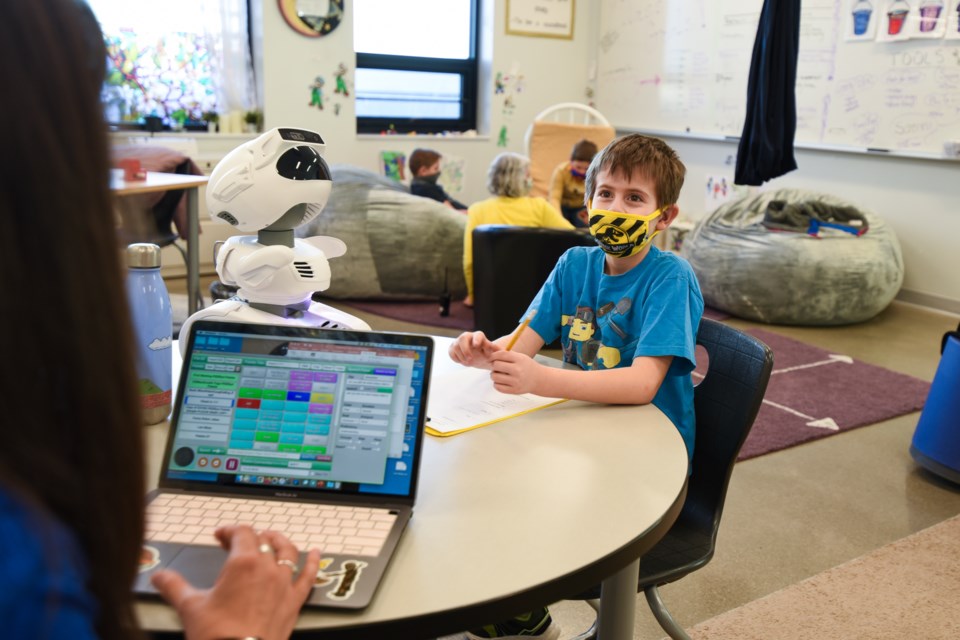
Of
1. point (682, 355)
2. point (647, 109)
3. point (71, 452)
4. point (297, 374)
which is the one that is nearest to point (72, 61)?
point (71, 452)

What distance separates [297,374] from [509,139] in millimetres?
5530

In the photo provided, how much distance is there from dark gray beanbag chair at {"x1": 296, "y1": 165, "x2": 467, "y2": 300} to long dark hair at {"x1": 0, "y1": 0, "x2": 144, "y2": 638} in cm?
373

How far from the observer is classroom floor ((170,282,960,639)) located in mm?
1845

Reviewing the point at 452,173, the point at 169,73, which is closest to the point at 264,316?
the point at 169,73

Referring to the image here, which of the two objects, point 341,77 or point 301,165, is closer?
point 301,165

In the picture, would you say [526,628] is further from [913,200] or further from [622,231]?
[913,200]

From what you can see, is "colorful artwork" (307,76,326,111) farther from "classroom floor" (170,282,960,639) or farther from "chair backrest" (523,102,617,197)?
"classroom floor" (170,282,960,639)

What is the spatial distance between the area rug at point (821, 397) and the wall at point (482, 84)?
308 centimetres

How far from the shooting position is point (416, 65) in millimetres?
5930

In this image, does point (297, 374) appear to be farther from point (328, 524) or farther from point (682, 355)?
point (682, 355)

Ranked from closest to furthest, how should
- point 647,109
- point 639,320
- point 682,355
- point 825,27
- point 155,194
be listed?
1. point 682,355
2. point 639,320
3. point 155,194
4. point 825,27
5. point 647,109

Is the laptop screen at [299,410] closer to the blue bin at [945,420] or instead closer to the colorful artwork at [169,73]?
the blue bin at [945,420]

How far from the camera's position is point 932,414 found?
7.96 feet

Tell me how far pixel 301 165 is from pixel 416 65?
16.5ft
